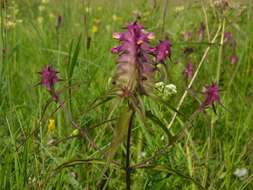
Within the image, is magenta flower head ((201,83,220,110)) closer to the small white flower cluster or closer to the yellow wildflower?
the small white flower cluster

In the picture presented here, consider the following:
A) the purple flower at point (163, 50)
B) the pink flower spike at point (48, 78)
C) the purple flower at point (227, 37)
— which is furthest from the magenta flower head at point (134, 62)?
the purple flower at point (227, 37)

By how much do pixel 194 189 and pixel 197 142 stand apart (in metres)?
0.53

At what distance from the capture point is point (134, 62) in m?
0.99

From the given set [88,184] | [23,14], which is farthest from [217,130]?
[23,14]

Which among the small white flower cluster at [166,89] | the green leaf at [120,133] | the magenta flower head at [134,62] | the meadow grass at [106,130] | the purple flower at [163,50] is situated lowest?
the meadow grass at [106,130]

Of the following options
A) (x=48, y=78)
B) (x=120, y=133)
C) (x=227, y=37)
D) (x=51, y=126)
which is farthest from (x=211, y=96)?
(x=227, y=37)

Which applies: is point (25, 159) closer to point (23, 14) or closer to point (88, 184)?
point (88, 184)

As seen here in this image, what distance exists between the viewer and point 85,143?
1.85 m

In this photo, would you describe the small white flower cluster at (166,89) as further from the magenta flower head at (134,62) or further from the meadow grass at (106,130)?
the magenta flower head at (134,62)

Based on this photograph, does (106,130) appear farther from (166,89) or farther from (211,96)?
(211,96)

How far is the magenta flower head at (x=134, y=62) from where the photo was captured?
975mm

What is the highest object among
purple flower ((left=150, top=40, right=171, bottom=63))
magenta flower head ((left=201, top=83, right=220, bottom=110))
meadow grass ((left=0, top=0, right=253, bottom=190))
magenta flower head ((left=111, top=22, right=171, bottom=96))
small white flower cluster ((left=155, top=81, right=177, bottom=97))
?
magenta flower head ((left=111, top=22, right=171, bottom=96))

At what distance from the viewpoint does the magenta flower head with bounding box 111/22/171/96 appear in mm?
975

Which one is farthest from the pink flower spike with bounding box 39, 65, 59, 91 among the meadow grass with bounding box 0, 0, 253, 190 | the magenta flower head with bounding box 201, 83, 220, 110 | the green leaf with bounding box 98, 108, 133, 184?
the green leaf with bounding box 98, 108, 133, 184
